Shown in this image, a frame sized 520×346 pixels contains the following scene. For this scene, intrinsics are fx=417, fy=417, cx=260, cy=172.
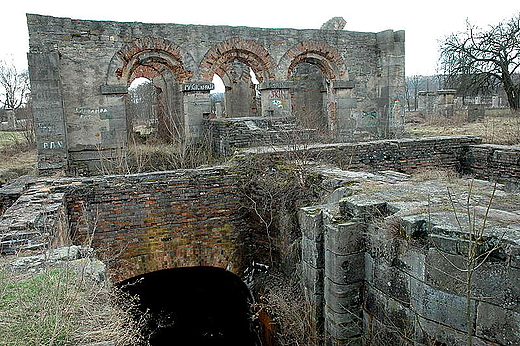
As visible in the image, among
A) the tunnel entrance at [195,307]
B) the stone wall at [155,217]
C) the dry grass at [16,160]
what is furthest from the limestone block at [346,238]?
the dry grass at [16,160]

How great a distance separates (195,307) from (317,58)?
9.22 metres

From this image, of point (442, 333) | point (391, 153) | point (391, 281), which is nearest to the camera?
point (442, 333)

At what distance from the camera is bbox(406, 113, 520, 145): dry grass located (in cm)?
1303

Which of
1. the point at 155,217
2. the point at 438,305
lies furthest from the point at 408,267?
the point at 155,217

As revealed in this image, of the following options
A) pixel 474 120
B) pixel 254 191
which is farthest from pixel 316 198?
pixel 474 120

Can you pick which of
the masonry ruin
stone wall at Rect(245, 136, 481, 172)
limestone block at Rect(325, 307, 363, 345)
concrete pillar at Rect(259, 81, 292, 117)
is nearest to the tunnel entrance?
the masonry ruin

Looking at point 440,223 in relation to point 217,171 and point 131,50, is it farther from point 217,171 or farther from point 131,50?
point 131,50

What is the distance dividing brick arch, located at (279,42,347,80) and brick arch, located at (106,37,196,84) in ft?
10.3

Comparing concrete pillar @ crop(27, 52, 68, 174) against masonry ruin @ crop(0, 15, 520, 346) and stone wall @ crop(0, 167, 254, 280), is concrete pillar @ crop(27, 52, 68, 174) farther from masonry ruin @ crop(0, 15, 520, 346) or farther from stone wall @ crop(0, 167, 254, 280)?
stone wall @ crop(0, 167, 254, 280)

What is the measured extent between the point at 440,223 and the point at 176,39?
34.1 ft

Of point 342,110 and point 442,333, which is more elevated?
point 342,110

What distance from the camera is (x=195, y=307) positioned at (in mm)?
9234

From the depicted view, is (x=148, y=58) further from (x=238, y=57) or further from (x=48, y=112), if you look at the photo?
(x=48, y=112)

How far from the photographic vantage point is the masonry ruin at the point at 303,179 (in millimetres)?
3898
